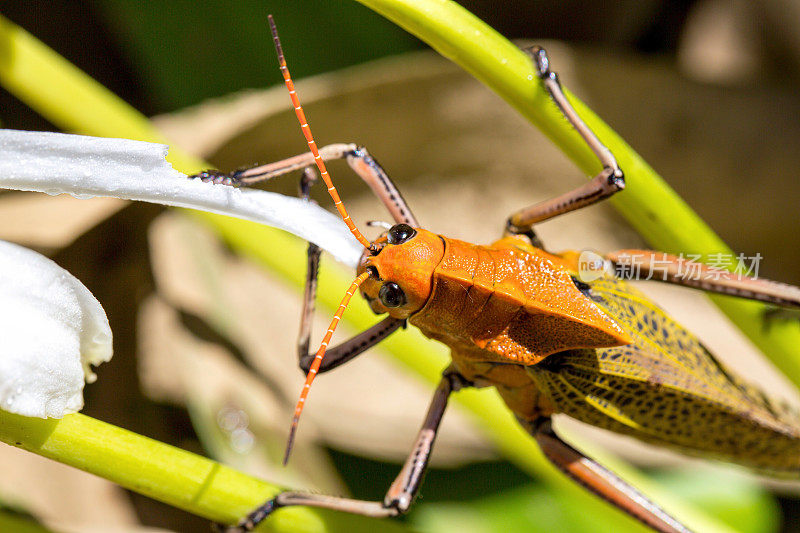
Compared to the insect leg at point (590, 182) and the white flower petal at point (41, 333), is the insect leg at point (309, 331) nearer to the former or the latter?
the insect leg at point (590, 182)

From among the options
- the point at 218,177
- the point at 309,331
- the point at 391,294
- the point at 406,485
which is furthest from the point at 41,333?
the point at 406,485

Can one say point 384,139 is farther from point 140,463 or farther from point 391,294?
point 140,463

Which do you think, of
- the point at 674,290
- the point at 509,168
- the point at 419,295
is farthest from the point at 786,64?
the point at 419,295

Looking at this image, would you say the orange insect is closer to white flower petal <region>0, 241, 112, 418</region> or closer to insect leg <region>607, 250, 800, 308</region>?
insect leg <region>607, 250, 800, 308</region>

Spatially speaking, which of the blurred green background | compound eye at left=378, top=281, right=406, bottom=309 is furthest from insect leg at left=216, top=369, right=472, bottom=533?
the blurred green background

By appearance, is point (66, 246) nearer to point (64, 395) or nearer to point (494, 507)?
point (64, 395)

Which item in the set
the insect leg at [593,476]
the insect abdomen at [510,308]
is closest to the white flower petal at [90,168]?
the insect abdomen at [510,308]
